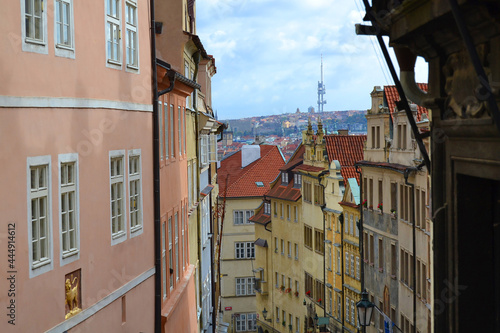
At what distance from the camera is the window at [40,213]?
32.8 feet

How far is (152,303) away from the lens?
53.9 ft

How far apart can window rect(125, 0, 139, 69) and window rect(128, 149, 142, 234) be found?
1541 mm

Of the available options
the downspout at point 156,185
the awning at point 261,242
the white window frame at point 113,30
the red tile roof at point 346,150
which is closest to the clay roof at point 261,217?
the awning at point 261,242

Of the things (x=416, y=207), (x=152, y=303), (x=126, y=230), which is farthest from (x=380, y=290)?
(x=126, y=230)

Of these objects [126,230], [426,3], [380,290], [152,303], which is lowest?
[380,290]

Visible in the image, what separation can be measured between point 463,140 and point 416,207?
2344 cm

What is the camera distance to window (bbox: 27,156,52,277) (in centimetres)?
1000

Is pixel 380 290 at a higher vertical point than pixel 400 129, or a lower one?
lower

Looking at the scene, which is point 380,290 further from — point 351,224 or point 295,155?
point 295,155

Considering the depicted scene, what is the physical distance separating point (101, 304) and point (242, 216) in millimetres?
57705

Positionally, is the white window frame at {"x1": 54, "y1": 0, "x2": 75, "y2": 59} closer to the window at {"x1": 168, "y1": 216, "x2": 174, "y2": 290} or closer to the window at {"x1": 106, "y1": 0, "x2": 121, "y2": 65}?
the window at {"x1": 106, "y1": 0, "x2": 121, "y2": 65}

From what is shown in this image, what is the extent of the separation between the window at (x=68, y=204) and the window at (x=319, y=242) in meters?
39.1

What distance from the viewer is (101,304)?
42.4ft

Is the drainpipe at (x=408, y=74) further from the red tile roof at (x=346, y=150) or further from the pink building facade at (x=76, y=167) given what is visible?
the red tile roof at (x=346, y=150)
